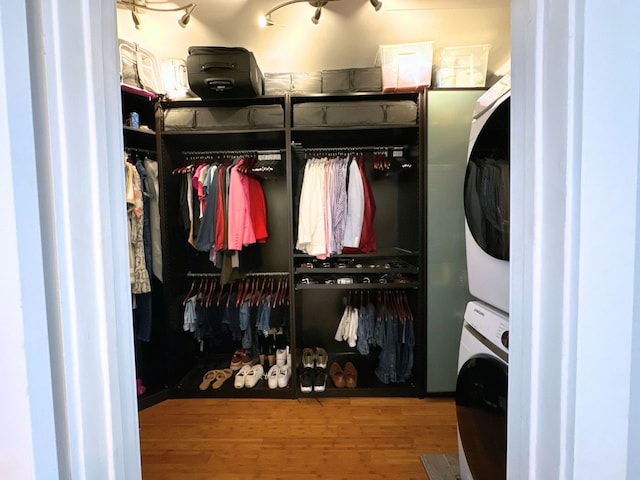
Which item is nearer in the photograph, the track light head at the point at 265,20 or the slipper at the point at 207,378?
the track light head at the point at 265,20

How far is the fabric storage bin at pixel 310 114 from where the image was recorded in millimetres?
1870

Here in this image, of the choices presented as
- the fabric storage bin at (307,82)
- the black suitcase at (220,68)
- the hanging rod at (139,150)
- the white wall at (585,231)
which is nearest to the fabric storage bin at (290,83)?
the fabric storage bin at (307,82)

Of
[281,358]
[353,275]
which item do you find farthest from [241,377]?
[353,275]

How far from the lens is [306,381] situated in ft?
6.63

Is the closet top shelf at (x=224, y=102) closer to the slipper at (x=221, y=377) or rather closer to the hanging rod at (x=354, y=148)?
the hanging rod at (x=354, y=148)

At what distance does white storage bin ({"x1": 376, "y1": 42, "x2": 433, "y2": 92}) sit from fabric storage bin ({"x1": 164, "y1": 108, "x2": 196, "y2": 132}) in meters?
1.34

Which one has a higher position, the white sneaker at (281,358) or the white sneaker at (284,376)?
the white sneaker at (281,358)

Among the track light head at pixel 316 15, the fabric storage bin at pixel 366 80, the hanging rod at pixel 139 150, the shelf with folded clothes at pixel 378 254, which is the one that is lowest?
the shelf with folded clothes at pixel 378 254

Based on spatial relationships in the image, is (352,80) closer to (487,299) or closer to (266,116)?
(266,116)

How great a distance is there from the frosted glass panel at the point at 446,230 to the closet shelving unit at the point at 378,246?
0.06m

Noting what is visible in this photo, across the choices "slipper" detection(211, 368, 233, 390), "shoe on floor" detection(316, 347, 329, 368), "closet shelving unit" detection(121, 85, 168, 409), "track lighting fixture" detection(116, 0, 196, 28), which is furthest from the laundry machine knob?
"track lighting fixture" detection(116, 0, 196, 28)

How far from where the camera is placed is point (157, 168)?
195 centimetres

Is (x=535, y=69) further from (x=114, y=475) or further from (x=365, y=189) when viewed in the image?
(x=365, y=189)

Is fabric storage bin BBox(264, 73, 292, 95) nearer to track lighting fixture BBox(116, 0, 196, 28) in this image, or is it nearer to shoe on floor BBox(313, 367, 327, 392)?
track lighting fixture BBox(116, 0, 196, 28)
